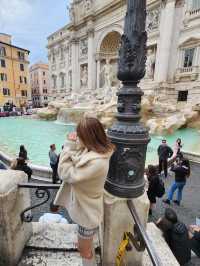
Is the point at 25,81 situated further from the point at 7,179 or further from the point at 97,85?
the point at 7,179

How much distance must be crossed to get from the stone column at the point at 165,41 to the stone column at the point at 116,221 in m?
19.8

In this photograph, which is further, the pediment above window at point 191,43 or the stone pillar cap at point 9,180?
the pediment above window at point 191,43

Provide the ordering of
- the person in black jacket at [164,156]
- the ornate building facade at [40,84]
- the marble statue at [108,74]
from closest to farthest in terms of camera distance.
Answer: the person in black jacket at [164,156], the marble statue at [108,74], the ornate building facade at [40,84]

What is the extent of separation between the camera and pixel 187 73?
59.3 ft

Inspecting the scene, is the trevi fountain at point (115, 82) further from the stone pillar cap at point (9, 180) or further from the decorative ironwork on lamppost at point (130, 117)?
the decorative ironwork on lamppost at point (130, 117)

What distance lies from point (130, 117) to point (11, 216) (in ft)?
4.84

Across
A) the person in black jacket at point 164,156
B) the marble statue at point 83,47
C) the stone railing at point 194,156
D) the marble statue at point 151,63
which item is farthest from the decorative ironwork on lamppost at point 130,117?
the marble statue at point 83,47

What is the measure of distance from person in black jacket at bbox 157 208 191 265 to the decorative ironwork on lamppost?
4.26 ft

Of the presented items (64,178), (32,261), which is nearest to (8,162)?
(32,261)

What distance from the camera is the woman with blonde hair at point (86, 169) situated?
3.86 feet

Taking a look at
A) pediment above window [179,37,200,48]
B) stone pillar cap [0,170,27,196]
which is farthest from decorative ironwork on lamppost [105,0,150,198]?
pediment above window [179,37,200,48]

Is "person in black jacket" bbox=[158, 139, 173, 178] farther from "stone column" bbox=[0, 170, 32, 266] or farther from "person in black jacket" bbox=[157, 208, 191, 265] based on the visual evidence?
"stone column" bbox=[0, 170, 32, 266]

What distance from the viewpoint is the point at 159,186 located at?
349cm

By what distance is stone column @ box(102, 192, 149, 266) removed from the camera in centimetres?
158
